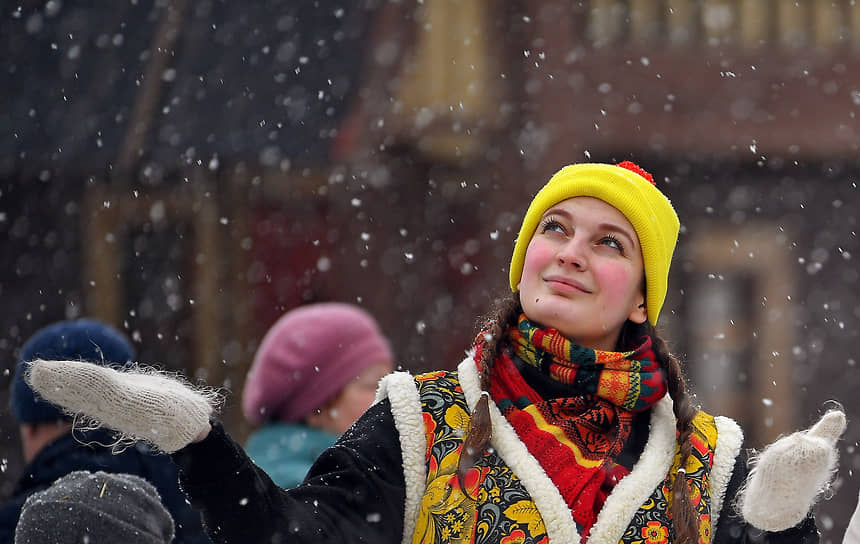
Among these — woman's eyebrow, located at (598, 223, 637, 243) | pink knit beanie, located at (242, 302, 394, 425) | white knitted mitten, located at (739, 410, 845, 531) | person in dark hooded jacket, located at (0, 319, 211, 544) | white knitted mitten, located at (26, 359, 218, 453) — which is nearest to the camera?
white knitted mitten, located at (26, 359, 218, 453)

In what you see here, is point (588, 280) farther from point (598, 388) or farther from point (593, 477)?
point (593, 477)

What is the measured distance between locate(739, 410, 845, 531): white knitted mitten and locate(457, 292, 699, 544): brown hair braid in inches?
4.5

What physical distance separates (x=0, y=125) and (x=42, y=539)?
4717 mm

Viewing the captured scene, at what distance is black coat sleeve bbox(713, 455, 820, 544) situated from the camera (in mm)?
2145

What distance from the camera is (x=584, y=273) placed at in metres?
2.31

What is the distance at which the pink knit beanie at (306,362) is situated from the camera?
13.0 ft

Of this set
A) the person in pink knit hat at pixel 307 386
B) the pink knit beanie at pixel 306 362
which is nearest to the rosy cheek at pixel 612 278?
the person in pink knit hat at pixel 307 386

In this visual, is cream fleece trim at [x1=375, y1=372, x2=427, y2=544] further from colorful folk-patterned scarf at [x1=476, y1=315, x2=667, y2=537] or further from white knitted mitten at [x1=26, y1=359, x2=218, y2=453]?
white knitted mitten at [x1=26, y1=359, x2=218, y2=453]

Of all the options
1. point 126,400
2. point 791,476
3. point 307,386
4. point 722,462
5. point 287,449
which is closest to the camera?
point 126,400

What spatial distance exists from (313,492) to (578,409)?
1.76 ft

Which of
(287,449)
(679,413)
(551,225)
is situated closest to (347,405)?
(287,449)

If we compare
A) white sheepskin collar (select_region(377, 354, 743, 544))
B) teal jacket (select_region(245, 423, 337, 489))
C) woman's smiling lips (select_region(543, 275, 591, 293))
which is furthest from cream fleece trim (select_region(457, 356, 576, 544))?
teal jacket (select_region(245, 423, 337, 489))

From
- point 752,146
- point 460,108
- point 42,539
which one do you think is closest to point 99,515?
point 42,539

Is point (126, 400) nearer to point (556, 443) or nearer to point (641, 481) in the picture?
point (556, 443)
